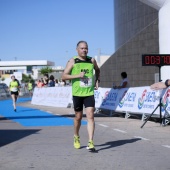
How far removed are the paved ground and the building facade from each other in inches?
1023

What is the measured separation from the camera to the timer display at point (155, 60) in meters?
12.7

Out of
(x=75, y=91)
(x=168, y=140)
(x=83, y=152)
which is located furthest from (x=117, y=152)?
(x=168, y=140)

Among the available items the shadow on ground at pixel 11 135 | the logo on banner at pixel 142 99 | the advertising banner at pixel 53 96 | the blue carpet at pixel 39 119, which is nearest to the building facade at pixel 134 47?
the advertising banner at pixel 53 96

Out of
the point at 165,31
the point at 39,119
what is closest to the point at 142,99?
the point at 165,31

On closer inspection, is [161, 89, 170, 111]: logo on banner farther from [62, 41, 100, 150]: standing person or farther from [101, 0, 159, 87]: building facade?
[101, 0, 159, 87]: building facade

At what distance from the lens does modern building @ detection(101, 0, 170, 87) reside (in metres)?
38.0

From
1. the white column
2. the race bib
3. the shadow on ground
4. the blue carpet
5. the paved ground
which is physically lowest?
the paved ground

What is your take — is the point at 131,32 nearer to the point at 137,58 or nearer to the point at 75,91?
the point at 137,58

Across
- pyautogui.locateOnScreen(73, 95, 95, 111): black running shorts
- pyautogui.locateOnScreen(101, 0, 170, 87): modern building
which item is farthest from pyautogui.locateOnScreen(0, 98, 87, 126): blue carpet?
pyautogui.locateOnScreen(101, 0, 170, 87): modern building

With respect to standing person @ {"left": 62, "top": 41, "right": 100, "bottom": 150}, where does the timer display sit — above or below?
above

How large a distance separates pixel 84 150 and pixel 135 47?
3342 centimetres

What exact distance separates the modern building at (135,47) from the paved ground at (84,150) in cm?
2391

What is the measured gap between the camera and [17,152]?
7500 millimetres

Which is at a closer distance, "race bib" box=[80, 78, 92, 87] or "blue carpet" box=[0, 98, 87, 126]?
"race bib" box=[80, 78, 92, 87]
